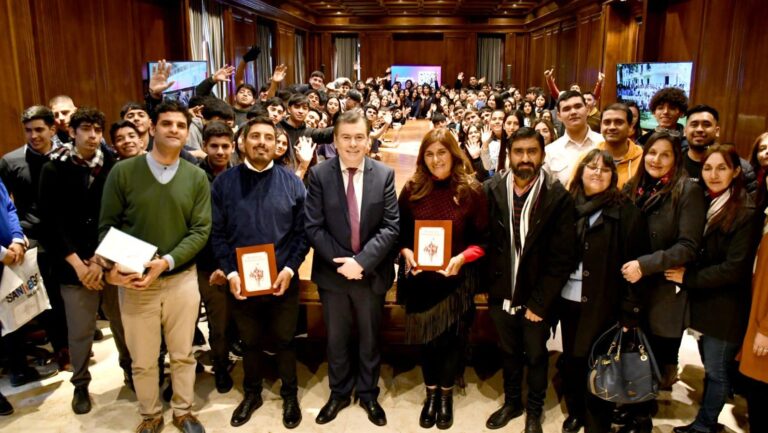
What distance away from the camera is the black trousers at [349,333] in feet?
8.86

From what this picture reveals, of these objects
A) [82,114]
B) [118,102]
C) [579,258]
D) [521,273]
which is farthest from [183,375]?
[118,102]

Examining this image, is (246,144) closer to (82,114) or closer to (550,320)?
(82,114)

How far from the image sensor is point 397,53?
62.2 feet

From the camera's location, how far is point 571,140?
3309mm

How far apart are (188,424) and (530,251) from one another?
6.07 feet

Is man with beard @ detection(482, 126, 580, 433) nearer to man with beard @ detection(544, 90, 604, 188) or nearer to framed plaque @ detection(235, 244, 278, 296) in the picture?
man with beard @ detection(544, 90, 604, 188)

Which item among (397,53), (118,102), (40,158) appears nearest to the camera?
(40,158)

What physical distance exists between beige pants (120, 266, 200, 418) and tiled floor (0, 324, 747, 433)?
0.70 ft

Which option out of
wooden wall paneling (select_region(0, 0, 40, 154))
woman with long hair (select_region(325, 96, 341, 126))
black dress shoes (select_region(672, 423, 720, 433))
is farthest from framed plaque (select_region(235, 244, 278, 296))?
woman with long hair (select_region(325, 96, 341, 126))

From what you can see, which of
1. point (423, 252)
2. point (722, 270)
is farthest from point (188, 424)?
point (722, 270)

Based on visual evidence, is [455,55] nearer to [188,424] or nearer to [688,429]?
[688,429]

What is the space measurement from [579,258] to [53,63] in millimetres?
4894

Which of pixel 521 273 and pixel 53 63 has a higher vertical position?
pixel 53 63

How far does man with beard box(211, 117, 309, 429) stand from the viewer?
8.57 ft
